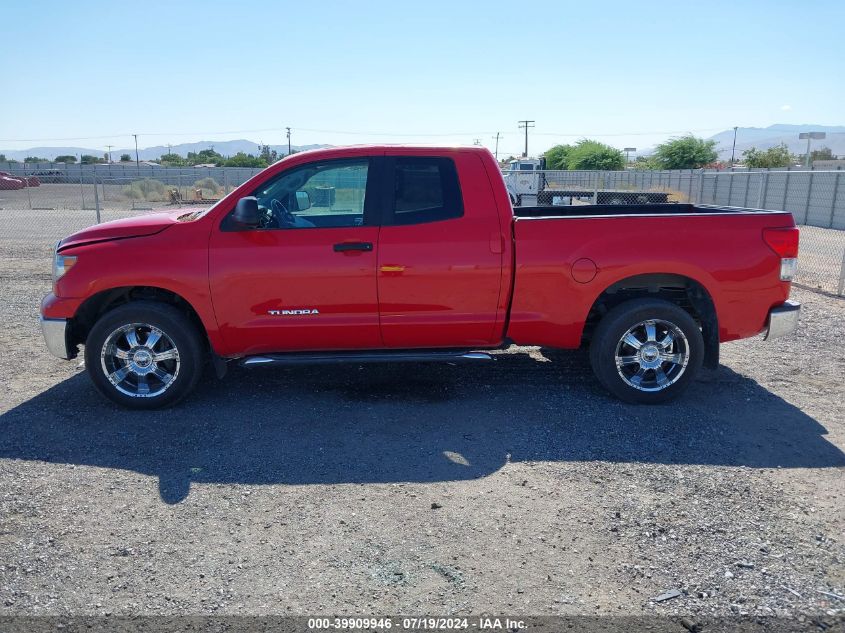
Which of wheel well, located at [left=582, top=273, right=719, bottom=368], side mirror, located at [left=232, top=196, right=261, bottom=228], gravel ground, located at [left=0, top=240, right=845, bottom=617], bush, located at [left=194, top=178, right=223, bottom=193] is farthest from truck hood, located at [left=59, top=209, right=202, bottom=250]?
bush, located at [left=194, top=178, right=223, bottom=193]

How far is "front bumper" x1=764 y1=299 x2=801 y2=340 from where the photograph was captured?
574 cm

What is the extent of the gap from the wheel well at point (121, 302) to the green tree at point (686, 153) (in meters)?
51.7

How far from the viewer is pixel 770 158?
161ft

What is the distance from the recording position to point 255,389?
6.26 metres

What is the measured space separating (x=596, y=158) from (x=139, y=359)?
5376cm

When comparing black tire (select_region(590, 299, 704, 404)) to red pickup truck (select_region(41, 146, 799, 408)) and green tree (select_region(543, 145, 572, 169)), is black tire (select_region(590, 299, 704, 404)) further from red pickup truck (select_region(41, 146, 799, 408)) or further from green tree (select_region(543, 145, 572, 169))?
green tree (select_region(543, 145, 572, 169))

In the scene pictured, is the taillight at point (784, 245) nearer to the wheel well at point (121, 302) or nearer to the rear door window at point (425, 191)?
the rear door window at point (425, 191)

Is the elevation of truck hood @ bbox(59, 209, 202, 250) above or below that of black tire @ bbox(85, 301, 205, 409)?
above

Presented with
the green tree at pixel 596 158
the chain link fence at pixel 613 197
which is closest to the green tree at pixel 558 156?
the green tree at pixel 596 158

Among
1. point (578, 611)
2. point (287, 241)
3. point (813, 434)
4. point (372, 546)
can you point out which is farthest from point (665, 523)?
point (287, 241)

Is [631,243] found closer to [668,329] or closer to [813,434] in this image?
[668,329]

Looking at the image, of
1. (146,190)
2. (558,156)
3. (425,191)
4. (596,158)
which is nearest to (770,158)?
(596,158)

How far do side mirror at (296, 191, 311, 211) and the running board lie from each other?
118 centimetres

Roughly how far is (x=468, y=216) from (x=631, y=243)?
1294 millimetres
